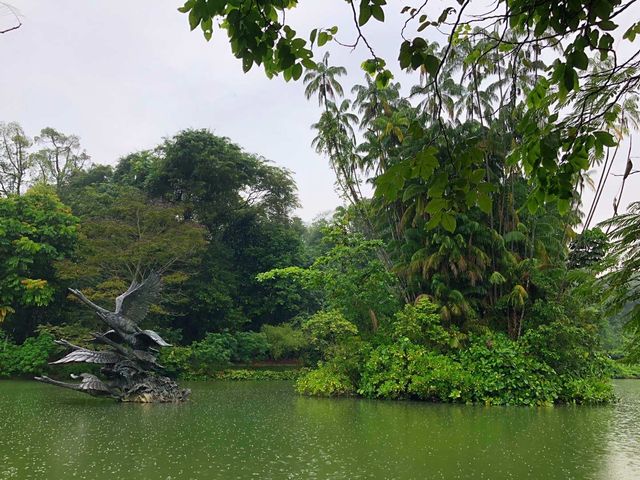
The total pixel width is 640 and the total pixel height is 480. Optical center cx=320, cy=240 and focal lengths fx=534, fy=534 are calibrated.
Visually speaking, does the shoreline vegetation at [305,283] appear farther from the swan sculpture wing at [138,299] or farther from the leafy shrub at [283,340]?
the swan sculpture wing at [138,299]

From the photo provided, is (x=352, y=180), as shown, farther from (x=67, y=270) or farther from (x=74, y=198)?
(x=74, y=198)

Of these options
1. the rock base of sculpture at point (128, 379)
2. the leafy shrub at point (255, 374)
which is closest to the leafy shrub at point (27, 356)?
the leafy shrub at point (255, 374)

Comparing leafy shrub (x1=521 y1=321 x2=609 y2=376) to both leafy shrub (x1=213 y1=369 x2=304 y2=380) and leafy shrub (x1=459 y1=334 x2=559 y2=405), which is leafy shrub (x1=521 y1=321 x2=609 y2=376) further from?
leafy shrub (x1=213 y1=369 x2=304 y2=380)

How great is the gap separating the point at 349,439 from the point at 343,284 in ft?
22.9

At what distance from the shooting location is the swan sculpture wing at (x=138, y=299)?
36.4 feet

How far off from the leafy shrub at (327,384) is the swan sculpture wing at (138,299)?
446 cm

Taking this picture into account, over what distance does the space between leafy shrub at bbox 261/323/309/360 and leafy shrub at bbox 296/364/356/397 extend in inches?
258

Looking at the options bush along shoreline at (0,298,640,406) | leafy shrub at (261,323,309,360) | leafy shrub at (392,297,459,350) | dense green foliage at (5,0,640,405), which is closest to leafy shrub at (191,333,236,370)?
dense green foliage at (5,0,640,405)

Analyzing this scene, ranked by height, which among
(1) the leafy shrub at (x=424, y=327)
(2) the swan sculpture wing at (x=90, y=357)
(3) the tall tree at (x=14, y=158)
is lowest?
(2) the swan sculpture wing at (x=90, y=357)

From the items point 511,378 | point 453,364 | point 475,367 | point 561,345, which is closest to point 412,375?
point 453,364

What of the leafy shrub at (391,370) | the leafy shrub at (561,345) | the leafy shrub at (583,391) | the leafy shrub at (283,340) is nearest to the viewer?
the leafy shrub at (561,345)

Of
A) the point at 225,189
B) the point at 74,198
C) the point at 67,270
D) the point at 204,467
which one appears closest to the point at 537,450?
the point at 204,467

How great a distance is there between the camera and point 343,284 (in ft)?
45.6

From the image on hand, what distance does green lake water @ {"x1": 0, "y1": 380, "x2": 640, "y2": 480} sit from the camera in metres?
5.41
